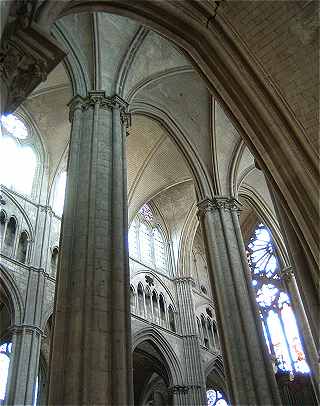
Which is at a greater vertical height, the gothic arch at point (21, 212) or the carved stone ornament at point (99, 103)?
the gothic arch at point (21, 212)

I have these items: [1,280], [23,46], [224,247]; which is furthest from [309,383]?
[23,46]

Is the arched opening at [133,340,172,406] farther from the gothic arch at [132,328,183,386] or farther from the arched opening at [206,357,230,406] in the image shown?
the gothic arch at [132,328,183,386]

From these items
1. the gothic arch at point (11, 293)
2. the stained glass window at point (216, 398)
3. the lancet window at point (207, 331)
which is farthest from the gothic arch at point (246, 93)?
the stained glass window at point (216, 398)

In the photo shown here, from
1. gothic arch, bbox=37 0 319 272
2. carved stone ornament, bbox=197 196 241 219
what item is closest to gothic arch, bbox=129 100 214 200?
carved stone ornament, bbox=197 196 241 219

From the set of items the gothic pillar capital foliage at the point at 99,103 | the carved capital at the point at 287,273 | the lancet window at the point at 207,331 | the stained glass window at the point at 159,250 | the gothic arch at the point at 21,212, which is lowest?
the lancet window at the point at 207,331

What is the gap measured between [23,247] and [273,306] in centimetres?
1054

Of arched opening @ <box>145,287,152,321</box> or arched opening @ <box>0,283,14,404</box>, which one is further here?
arched opening @ <box>145,287,152,321</box>

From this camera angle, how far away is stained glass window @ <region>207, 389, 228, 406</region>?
747 inches

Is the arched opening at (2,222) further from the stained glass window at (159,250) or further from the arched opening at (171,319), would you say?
the arched opening at (171,319)

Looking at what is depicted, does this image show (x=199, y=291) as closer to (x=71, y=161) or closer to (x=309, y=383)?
(x=309, y=383)

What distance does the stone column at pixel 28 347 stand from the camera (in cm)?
1111

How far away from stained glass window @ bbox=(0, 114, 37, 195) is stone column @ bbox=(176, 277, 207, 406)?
725cm

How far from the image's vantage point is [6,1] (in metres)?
4.59

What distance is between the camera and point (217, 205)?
13.0 m
